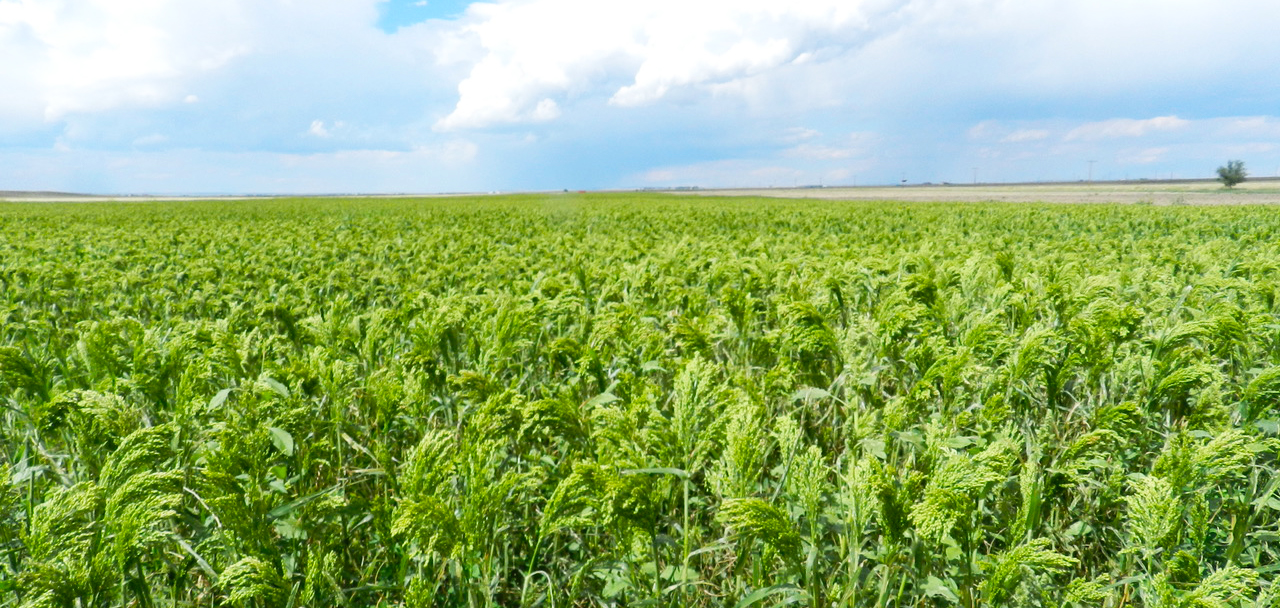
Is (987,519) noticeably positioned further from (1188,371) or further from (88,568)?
(88,568)

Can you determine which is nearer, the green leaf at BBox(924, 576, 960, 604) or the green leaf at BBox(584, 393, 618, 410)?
the green leaf at BBox(924, 576, 960, 604)

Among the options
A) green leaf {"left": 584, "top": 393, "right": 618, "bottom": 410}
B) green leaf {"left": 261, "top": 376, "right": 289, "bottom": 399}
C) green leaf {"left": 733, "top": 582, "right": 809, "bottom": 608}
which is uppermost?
green leaf {"left": 261, "top": 376, "right": 289, "bottom": 399}

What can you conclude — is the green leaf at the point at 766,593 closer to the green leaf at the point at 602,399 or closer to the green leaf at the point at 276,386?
the green leaf at the point at 602,399

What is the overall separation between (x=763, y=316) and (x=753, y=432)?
3221mm

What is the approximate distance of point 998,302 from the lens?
11.8ft

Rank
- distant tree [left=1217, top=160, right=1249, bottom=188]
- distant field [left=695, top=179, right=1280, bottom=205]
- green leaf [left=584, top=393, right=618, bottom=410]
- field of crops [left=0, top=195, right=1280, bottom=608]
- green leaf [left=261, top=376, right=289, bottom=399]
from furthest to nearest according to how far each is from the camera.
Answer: distant tree [left=1217, top=160, right=1249, bottom=188], distant field [left=695, top=179, right=1280, bottom=205], green leaf [left=584, top=393, right=618, bottom=410], green leaf [left=261, top=376, right=289, bottom=399], field of crops [left=0, top=195, right=1280, bottom=608]

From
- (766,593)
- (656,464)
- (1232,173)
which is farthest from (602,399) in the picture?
(1232,173)

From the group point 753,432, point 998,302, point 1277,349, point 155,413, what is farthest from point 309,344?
point 1277,349

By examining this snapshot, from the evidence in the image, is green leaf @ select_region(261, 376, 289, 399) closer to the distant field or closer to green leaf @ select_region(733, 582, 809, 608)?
green leaf @ select_region(733, 582, 809, 608)

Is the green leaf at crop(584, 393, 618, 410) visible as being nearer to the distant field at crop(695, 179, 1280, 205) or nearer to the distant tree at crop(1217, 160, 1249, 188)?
the distant field at crop(695, 179, 1280, 205)

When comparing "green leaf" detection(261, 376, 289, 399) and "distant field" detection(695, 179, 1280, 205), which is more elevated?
"distant field" detection(695, 179, 1280, 205)

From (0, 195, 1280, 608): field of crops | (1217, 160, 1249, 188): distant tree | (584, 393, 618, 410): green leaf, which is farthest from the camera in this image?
(1217, 160, 1249, 188): distant tree

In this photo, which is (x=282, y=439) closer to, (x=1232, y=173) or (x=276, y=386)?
(x=276, y=386)

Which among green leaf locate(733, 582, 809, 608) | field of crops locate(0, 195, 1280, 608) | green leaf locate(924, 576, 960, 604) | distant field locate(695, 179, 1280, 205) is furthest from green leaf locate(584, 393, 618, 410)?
distant field locate(695, 179, 1280, 205)
